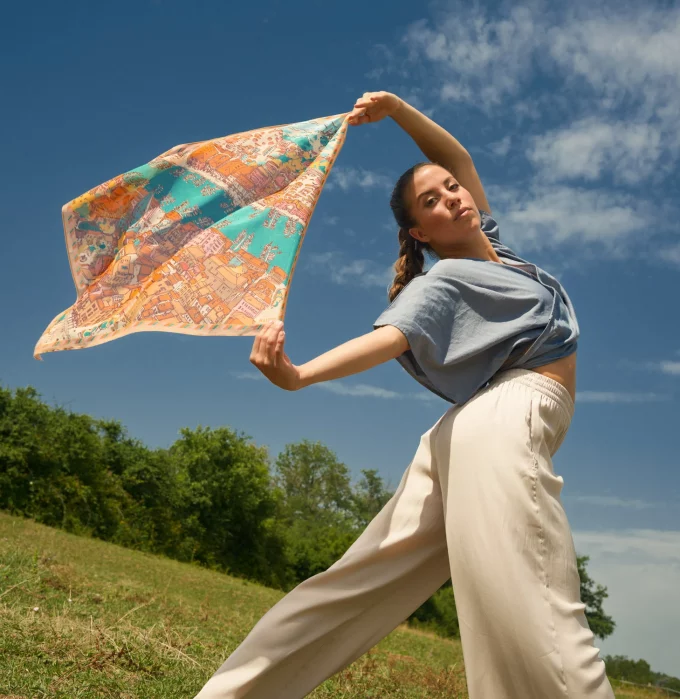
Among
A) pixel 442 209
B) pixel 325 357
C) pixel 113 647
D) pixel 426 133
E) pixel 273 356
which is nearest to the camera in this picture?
pixel 273 356

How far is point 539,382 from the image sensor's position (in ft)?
8.24

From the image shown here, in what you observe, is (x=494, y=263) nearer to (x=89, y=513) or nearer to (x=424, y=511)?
(x=424, y=511)

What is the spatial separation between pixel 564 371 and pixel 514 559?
739 mm

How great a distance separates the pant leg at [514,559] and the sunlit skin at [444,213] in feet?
2.26

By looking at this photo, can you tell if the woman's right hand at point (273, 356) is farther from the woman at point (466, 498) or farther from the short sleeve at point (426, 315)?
the short sleeve at point (426, 315)

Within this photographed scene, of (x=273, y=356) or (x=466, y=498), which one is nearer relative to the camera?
(x=273, y=356)

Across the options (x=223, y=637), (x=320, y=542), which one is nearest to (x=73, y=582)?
(x=223, y=637)

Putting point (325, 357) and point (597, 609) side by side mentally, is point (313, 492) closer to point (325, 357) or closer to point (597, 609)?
point (597, 609)

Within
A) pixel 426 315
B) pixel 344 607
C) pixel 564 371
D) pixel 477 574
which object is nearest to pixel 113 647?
pixel 344 607

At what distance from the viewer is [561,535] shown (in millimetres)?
2344

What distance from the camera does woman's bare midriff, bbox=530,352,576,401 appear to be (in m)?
2.60

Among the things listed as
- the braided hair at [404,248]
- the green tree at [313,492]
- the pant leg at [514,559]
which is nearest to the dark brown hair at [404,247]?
the braided hair at [404,248]

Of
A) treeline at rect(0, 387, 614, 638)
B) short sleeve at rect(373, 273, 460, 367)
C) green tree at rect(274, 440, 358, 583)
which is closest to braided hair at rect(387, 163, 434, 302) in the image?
short sleeve at rect(373, 273, 460, 367)

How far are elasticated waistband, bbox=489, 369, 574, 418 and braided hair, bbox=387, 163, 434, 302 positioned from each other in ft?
2.14
